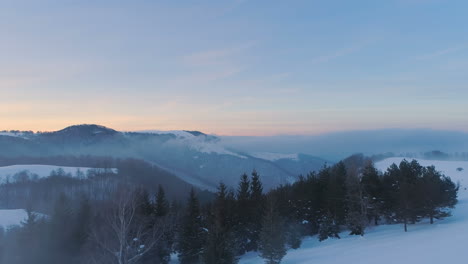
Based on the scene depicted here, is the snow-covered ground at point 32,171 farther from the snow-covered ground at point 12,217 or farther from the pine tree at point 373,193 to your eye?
the pine tree at point 373,193

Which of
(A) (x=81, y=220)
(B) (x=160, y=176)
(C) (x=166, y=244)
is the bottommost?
(B) (x=160, y=176)

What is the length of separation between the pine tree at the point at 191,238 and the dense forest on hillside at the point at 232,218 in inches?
3.5

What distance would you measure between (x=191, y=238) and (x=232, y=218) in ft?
16.8

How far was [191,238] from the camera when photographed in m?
29.9

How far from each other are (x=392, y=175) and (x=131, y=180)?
115m

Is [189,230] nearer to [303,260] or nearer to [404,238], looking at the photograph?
[303,260]

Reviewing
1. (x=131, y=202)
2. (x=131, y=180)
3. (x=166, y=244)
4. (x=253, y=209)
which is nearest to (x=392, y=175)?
(x=253, y=209)

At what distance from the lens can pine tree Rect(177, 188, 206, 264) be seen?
29.6 meters

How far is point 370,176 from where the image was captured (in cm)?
3569

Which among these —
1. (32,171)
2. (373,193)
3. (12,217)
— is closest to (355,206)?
(373,193)

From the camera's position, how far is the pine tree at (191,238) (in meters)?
29.6

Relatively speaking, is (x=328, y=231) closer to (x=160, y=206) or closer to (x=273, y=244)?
(x=273, y=244)

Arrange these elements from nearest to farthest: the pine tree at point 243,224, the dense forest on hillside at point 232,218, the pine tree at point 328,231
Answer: the dense forest on hillside at point 232,218
the pine tree at point 328,231
the pine tree at point 243,224

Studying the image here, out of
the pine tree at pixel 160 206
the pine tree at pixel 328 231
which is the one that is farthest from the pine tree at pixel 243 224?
the pine tree at pixel 160 206
